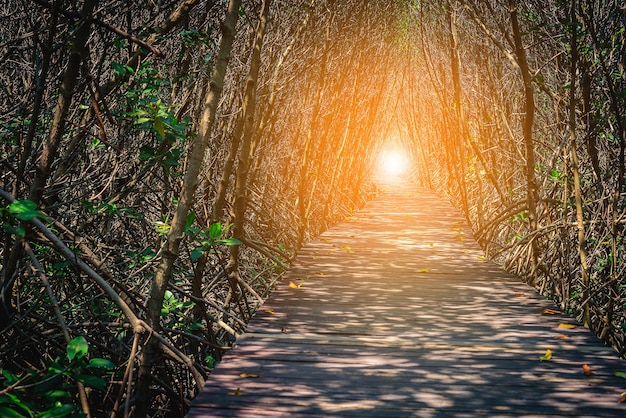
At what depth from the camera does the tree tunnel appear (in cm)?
281

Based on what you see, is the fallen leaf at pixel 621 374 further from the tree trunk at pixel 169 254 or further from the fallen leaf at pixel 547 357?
the tree trunk at pixel 169 254

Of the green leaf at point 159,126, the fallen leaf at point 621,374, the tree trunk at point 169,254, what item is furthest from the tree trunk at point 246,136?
the fallen leaf at point 621,374

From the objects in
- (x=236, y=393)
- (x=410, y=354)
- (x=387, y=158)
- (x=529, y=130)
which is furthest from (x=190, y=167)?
(x=387, y=158)

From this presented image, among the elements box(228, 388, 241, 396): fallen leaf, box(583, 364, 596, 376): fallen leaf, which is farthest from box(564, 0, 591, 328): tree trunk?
box(228, 388, 241, 396): fallen leaf

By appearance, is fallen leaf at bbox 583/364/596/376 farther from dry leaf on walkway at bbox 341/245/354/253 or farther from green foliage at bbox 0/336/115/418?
dry leaf on walkway at bbox 341/245/354/253

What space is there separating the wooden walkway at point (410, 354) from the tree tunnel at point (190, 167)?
0.37 meters

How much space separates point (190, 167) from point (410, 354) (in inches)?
57.7

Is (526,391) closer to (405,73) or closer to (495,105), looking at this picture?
(495,105)

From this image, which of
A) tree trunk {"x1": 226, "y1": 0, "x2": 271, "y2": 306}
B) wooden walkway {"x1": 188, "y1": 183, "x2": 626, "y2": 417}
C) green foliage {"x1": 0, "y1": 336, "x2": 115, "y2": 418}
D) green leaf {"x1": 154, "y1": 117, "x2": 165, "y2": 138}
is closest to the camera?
green foliage {"x1": 0, "y1": 336, "x2": 115, "y2": 418}

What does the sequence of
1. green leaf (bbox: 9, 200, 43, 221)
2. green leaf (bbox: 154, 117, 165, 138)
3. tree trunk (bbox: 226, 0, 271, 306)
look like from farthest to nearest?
tree trunk (bbox: 226, 0, 271, 306) < green leaf (bbox: 154, 117, 165, 138) < green leaf (bbox: 9, 200, 43, 221)

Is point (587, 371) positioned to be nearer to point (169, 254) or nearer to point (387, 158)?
point (169, 254)

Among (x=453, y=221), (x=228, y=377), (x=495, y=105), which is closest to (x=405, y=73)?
(x=453, y=221)

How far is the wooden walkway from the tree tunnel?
14.6 inches

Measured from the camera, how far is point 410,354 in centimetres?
311
